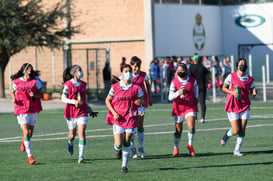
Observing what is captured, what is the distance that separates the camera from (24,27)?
126ft

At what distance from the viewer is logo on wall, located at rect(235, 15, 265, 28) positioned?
191ft

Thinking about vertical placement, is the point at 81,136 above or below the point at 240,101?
below

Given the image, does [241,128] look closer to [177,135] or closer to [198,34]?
[177,135]

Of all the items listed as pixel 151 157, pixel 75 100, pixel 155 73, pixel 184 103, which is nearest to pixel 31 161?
pixel 75 100

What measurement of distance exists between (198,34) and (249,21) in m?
4.82

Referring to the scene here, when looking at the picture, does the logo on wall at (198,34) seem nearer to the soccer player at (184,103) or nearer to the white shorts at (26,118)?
the soccer player at (184,103)

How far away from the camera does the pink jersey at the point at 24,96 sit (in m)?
15.4

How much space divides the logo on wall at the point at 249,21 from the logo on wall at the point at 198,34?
387 cm

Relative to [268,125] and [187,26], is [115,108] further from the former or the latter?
[187,26]

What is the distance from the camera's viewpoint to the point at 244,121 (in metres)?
15.6

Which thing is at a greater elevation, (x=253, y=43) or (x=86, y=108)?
(x=253, y=43)

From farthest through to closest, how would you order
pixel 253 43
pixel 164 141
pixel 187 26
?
pixel 253 43 → pixel 187 26 → pixel 164 141

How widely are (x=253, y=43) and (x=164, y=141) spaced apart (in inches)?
1601

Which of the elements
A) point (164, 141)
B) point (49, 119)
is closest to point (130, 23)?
point (49, 119)
